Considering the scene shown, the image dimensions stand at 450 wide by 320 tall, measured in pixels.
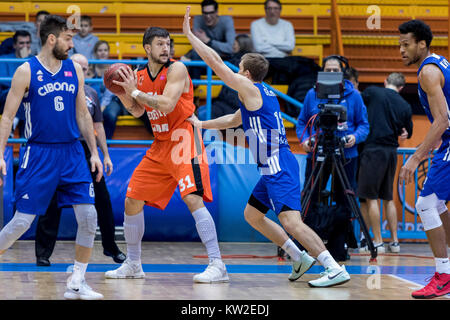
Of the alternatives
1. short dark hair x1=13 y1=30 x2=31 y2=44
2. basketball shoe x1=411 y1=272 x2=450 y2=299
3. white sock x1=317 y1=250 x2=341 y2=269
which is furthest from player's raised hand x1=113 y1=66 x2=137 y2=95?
short dark hair x1=13 y1=30 x2=31 y2=44

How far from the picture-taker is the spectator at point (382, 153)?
9.07 metres

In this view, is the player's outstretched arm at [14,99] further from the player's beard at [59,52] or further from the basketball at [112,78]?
the basketball at [112,78]

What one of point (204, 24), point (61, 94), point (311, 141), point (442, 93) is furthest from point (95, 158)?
point (204, 24)

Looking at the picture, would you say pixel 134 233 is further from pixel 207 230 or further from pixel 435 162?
pixel 435 162

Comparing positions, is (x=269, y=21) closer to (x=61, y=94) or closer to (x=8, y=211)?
(x=8, y=211)

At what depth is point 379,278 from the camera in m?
6.46

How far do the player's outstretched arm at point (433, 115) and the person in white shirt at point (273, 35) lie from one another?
21.3 feet

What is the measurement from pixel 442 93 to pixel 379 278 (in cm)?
192

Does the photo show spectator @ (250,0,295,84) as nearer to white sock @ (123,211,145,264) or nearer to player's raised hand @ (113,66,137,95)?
white sock @ (123,211,145,264)

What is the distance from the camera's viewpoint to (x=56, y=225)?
7402mm

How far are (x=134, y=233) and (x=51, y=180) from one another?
47.9 inches

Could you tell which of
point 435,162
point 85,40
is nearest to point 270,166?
point 435,162

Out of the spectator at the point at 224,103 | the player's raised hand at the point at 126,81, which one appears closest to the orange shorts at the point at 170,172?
the player's raised hand at the point at 126,81

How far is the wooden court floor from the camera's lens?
17.6ft
